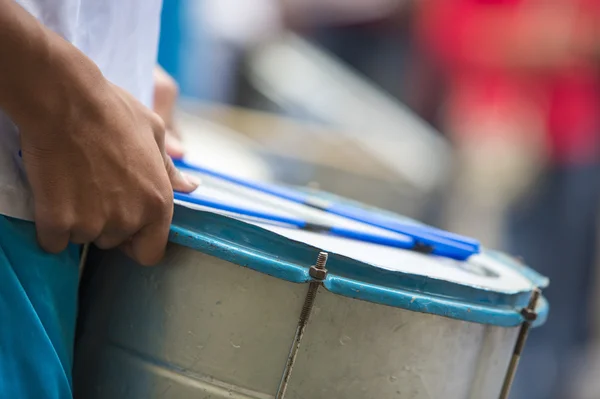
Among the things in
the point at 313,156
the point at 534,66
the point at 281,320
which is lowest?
the point at 313,156

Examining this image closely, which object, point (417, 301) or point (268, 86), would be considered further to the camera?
point (268, 86)

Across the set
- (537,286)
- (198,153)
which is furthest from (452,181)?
→ (537,286)

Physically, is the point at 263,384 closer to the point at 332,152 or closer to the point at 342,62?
the point at 332,152

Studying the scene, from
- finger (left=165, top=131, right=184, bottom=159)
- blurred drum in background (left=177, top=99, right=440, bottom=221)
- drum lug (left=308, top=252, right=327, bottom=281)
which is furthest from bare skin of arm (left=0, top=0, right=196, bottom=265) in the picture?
blurred drum in background (left=177, top=99, right=440, bottom=221)

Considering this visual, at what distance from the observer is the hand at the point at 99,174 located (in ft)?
2.04

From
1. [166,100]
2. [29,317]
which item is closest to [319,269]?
[29,317]

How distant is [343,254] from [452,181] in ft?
9.97

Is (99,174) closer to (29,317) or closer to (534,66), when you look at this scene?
(29,317)

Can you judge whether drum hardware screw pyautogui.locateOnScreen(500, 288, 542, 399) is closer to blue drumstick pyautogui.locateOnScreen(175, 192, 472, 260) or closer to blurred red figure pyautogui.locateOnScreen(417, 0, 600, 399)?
blue drumstick pyautogui.locateOnScreen(175, 192, 472, 260)

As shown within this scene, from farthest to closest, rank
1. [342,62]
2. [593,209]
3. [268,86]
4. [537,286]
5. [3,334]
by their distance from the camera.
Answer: [342,62], [268,86], [593,209], [537,286], [3,334]

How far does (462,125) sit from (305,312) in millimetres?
3186

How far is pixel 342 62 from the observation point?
4535 mm

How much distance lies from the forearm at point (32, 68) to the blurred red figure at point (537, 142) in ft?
8.91

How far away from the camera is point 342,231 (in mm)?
810
